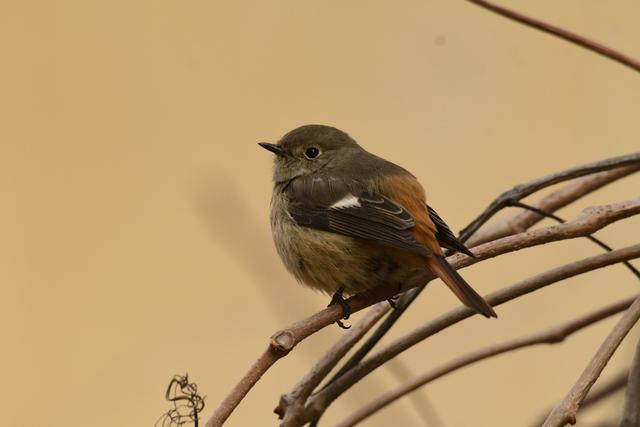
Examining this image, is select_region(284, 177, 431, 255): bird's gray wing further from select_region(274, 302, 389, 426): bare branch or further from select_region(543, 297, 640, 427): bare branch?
select_region(543, 297, 640, 427): bare branch

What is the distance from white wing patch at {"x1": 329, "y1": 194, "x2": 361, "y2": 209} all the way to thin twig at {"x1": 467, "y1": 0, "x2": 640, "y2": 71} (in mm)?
728

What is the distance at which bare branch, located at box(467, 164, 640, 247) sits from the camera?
9.14ft

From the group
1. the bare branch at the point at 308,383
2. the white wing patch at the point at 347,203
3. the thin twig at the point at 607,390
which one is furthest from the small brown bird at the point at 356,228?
the thin twig at the point at 607,390

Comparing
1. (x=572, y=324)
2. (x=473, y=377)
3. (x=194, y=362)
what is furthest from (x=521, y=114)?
(x=572, y=324)

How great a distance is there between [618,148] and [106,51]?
8.55ft

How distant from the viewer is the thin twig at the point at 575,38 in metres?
2.58

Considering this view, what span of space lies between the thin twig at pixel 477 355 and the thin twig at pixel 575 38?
2.05 ft

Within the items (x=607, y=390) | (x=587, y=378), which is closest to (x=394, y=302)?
(x=607, y=390)

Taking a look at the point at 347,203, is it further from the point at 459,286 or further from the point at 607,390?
the point at 607,390

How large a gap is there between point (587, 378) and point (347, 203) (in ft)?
4.16

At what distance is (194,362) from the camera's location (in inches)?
163

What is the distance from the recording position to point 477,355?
2.56m

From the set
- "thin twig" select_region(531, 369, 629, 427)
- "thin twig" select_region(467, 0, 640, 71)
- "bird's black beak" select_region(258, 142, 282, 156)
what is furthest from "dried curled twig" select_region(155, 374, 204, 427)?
"bird's black beak" select_region(258, 142, 282, 156)

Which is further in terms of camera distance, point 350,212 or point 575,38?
point 350,212
